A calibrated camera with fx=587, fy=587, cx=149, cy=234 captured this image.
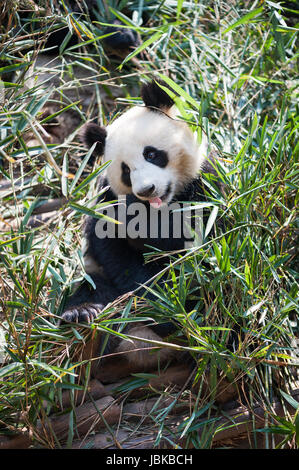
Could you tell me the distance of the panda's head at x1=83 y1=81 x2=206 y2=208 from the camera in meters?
2.91

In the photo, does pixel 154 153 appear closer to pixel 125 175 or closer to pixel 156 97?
pixel 125 175

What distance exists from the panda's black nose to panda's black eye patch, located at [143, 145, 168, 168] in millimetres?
214

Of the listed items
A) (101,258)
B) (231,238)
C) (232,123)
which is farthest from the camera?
(232,123)

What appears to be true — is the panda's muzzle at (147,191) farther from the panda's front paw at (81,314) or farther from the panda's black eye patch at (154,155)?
the panda's front paw at (81,314)

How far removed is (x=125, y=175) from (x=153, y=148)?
0.22 m

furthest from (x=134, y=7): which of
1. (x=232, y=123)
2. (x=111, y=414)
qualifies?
(x=111, y=414)

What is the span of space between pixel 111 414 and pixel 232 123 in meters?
1.82

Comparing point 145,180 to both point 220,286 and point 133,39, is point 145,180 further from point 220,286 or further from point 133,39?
point 133,39

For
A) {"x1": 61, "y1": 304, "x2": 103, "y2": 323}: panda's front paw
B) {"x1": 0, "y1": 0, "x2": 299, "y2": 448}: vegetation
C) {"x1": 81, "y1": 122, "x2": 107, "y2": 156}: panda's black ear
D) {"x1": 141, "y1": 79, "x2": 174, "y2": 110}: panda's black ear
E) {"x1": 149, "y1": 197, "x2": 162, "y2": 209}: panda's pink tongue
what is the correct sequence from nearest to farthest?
{"x1": 0, "y1": 0, "x2": 299, "y2": 448}: vegetation → {"x1": 61, "y1": 304, "x2": 103, "y2": 323}: panda's front paw → {"x1": 149, "y1": 197, "x2": 162, "y2": 209}: panda's pink tongue → {"x1": 141, "y1": 79, "x2": 174, "y2": 110}: panda's black ear → {"x1": 81, "y1": 122, "x2": 107, "y2": 156}: panda's black ear

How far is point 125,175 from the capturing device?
120 inches

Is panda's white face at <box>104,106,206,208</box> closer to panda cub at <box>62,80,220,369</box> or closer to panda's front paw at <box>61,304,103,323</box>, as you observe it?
panda cub at <box>62,80,220,369</box>
